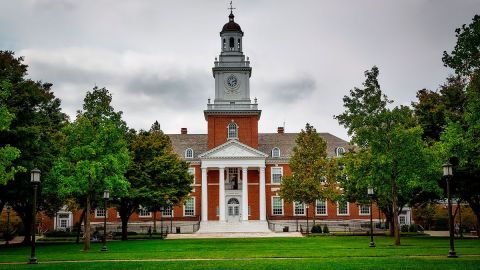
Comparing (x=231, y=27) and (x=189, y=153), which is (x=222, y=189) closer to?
(x=189, y=153)

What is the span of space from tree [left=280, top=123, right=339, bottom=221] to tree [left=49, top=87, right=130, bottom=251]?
25581 millimetres

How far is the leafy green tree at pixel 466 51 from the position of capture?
21.3 m

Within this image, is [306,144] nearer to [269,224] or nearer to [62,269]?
[269,224]

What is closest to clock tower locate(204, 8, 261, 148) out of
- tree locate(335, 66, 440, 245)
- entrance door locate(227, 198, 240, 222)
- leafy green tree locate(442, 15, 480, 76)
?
entrance door locate(227, 198, 240, 222)

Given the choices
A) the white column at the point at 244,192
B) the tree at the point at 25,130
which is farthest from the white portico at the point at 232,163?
the tree at the point at 25,130

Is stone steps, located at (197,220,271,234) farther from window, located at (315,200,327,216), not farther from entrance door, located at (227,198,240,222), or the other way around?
window, located at (315,200,327,216)

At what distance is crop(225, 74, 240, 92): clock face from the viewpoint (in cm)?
7206

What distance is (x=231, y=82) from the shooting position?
7212 cm

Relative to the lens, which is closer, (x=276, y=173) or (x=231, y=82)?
(x=231, y=82)

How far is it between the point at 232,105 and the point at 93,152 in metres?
40.3

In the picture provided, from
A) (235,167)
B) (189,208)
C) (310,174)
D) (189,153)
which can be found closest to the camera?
(310,174)

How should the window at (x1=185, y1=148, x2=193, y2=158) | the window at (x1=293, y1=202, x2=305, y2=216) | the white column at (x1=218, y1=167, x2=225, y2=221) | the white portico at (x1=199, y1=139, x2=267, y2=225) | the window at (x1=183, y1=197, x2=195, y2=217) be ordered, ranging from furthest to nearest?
the window at (x1=185, y1=148, x2=193, y2=158) → the window at (x1=183, y1=197, x2=195, y2=217) → the window at (x1=293, y1=202, x2=305, y2=216) → the white portico at (x1=199, y1=139, x2=267, y2=225) → the white column at (x1=218, y1=167, x2=225, y2=221)

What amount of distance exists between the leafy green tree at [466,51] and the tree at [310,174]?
110ft

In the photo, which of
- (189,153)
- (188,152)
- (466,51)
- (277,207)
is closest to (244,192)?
(277,207)
